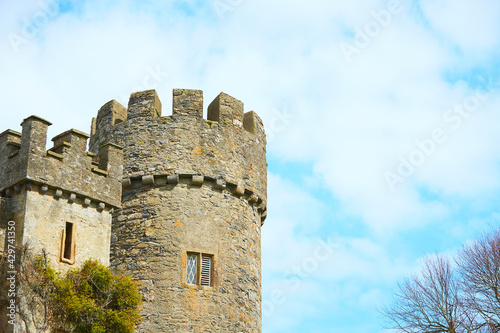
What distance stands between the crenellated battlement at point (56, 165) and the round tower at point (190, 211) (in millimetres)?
1152

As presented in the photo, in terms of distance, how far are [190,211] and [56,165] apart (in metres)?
3.57

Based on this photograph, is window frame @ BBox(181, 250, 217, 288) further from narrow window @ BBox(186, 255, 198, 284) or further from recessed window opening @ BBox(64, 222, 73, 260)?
recessed window opening @ BBox(64, 222, 73, 260)

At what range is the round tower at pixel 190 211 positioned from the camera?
1574 centimetres

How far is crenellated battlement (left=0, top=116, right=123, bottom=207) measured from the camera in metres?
14.1

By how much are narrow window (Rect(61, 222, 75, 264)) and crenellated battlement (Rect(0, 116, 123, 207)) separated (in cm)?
77

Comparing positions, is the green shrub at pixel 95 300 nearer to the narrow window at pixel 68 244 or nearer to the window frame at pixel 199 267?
the narrow window at pixel 68 244

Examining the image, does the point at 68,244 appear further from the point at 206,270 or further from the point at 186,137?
the point at 186,137

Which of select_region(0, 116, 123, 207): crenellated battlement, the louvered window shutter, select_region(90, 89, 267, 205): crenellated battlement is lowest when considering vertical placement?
the louvered window shutter

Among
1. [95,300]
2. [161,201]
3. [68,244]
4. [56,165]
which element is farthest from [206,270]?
[56,165]

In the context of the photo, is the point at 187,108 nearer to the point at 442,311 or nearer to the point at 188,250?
the point at 188,250

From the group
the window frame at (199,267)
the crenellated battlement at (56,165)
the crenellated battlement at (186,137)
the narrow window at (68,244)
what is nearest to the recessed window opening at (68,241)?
the narrow window at (68,244)

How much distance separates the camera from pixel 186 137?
17.2 m

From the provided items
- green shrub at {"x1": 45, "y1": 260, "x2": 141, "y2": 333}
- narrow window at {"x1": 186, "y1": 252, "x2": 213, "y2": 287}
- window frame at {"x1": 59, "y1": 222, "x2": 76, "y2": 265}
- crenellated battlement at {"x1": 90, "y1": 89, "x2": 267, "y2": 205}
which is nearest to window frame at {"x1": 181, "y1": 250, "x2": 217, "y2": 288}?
narrow window at {"x1": 186, "y1": 252, "x2": 213, "y2": 287}

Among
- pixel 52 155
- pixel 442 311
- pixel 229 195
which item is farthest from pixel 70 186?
pixel 442 311
